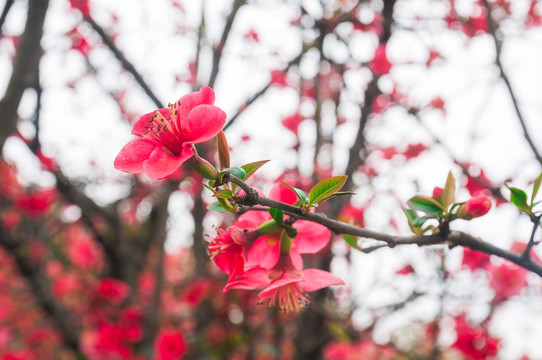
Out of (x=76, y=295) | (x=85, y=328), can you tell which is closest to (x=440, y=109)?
(x=85, y=328)

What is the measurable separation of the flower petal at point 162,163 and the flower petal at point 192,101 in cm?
5

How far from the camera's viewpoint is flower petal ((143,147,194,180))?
54 centimetres

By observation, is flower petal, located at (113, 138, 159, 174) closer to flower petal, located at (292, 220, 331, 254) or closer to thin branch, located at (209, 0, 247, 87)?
flower petal, located at (292, 220, 331, 254)

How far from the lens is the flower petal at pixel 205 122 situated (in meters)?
0.55

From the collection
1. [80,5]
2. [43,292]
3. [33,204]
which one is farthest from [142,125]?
[33,204]

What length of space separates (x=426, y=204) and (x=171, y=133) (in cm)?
39

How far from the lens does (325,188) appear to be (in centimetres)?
56

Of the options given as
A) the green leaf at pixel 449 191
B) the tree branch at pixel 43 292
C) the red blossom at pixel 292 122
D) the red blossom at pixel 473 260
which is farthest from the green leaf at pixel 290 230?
the tree branch at pixel 43 292

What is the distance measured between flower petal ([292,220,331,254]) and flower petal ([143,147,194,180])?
0.81 feet

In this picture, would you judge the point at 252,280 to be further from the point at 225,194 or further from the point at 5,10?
the point at 5,10

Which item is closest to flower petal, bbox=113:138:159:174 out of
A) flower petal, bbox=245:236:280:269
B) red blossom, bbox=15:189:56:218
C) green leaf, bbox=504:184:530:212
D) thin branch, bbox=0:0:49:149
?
flower petal, bbox=245:236:280:269

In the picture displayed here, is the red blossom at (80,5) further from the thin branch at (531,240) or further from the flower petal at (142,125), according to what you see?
the thin branch at (531,240)

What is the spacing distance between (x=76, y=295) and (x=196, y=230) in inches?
142

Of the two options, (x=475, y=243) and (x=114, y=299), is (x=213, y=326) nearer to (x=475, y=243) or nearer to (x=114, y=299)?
(x=114, y=299)
